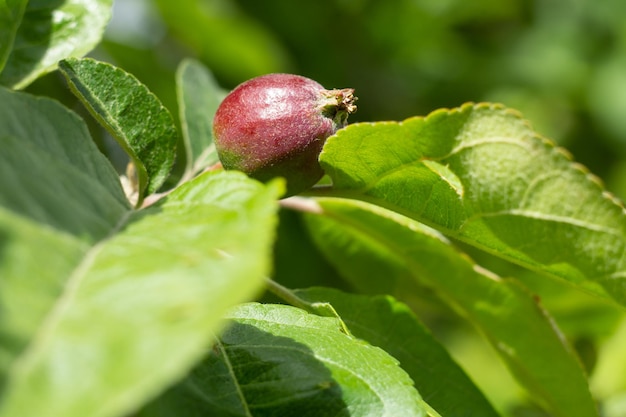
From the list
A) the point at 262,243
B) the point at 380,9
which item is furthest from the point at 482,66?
the point at 262,243

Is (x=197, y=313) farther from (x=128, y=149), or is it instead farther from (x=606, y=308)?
(x=606, y=308)

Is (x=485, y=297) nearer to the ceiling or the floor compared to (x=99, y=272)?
nearer to the floor

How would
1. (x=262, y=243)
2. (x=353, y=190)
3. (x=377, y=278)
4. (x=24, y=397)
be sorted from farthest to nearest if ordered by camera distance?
(x=377, y=278) → (x=353, y=190) → (x=262, y=243) → (x=24, y=397)

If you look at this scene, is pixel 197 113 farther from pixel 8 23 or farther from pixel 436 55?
pixel 436 55

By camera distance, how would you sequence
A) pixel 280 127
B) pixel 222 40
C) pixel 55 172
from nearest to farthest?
pixel 55 172
pixel 280 127
pixel 222 40

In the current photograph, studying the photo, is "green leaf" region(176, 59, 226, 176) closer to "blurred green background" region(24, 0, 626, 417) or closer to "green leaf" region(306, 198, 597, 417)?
"green leaf" region(306, 198, 597, 417)

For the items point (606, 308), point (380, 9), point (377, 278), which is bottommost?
point (606, 308)

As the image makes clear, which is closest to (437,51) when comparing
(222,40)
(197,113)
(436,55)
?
(436,55)
